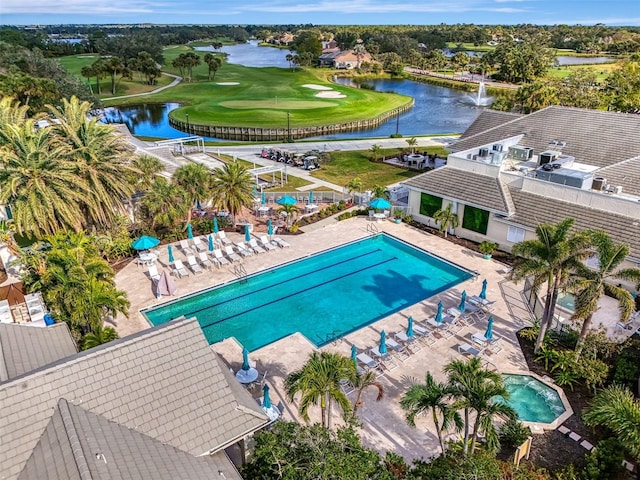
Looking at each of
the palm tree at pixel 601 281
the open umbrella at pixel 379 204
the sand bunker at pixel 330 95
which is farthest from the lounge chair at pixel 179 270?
the sand bunker at pixel 330 95

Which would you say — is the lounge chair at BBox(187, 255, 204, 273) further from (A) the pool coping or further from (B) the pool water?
(B) the pool water

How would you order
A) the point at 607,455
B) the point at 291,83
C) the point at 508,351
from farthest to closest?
the point at 291,83 < the point at 508,351 < the point at 607,455

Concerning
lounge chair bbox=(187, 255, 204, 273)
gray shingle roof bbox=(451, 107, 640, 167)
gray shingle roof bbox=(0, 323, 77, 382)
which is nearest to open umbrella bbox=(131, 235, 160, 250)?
lounge chair bbox=(187, 255, 204, 273)

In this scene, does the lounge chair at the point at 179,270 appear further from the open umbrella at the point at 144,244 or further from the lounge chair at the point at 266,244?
the lounge chair at the point at 266,244

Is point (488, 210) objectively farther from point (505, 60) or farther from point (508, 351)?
point (505, 60)

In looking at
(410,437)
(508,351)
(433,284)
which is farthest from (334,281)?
(410,437)

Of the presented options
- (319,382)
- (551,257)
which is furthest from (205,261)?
(551,257)
